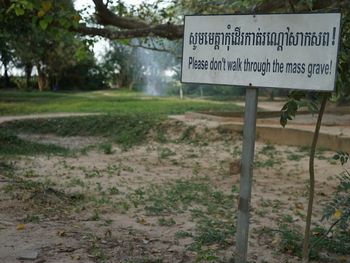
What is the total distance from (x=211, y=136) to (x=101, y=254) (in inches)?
344

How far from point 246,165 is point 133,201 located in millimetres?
3204

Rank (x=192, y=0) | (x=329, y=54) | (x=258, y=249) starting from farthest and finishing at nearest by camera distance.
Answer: (x=192, y=0) < (x=258, y=249) < (x=329, y=54)

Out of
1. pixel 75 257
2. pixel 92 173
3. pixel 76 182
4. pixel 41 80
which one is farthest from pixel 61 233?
pixel 41 80

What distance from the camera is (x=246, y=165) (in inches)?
118

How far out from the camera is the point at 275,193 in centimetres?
709

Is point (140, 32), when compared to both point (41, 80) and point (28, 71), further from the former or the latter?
point (28, 71)

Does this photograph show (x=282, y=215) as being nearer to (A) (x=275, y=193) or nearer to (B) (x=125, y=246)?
(A) (x=275, y=193)

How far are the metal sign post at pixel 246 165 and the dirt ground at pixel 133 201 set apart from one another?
0.76m

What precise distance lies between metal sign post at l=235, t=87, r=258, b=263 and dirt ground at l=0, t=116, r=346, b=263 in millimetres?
759

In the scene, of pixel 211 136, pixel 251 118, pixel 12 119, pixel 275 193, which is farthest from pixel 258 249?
pixel 12 119

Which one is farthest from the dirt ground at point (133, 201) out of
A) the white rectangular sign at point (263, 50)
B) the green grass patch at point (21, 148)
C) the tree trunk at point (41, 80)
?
the tree trunk at point (41, 80)

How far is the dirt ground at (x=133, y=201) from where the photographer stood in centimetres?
400

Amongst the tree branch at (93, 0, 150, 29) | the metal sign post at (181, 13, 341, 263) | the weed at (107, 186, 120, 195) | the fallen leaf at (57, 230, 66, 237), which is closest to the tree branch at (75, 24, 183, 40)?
the tree branch at (93, 0, 150, 29)

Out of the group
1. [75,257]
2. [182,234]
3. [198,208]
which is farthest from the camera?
[198,208]
